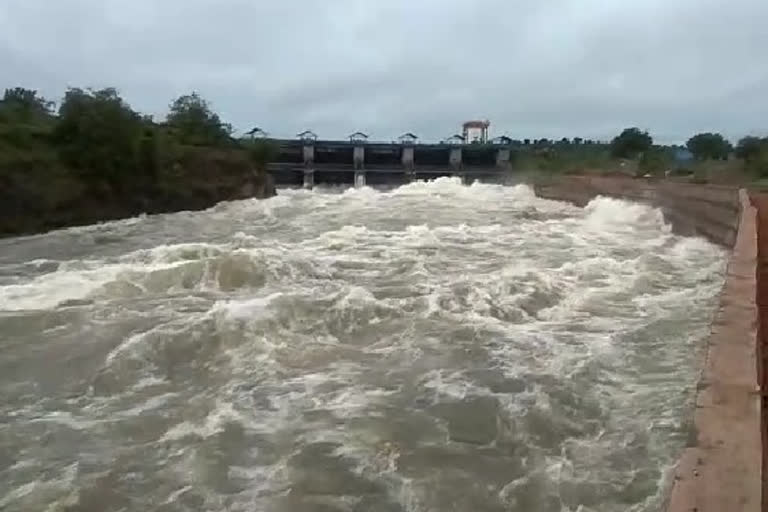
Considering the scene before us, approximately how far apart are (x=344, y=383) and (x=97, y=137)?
28.3m

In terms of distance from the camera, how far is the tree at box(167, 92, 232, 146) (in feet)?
163

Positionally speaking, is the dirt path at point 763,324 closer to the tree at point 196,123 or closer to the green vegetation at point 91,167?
the green vegetation at point 91,167

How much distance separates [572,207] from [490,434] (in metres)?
30.8

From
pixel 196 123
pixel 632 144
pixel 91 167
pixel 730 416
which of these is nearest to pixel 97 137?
pixel 91 167

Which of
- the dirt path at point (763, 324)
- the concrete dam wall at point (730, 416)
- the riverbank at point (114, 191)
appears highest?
the concrete dam wall at point (730, 416)

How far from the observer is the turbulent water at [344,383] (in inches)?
182

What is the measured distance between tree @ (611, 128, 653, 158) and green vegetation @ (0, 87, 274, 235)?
118 feet

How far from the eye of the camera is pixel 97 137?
31672 mm

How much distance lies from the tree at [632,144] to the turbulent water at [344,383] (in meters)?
53.9

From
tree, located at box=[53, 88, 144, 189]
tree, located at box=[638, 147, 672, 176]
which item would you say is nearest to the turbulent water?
tree, located at box=[53, 88, 144, 189]

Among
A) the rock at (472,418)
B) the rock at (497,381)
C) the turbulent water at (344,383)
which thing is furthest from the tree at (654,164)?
the rock at (472,418)

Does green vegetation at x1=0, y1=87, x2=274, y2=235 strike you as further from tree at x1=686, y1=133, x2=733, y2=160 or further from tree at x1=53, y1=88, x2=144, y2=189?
tree at x1=686, y1=133, x2=733, y2=160

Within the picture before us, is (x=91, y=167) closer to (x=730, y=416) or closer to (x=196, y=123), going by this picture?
(x=196, y=123)

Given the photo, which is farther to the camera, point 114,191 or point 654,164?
point 654,164
